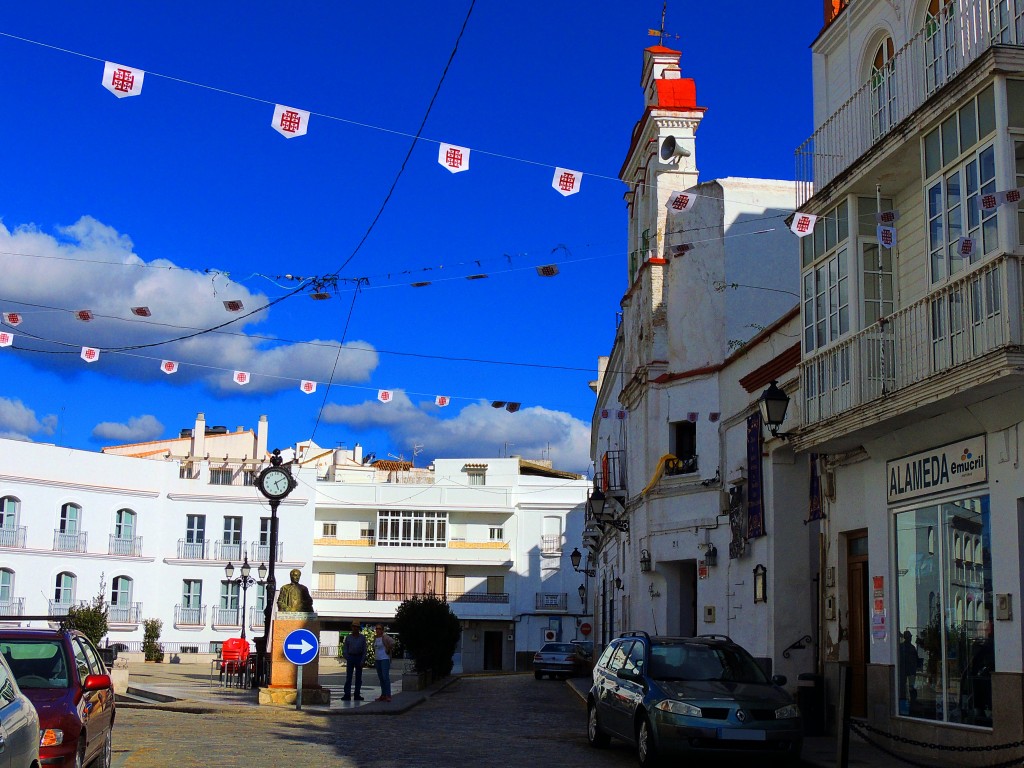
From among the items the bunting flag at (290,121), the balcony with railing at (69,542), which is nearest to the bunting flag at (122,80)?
the bunting flag at (290,121)

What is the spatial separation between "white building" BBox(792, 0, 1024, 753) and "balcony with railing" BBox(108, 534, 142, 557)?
41882 mm

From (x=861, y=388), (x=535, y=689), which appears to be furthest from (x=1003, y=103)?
(x=535, y=689)

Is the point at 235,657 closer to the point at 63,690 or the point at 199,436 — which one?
the point at 63,690

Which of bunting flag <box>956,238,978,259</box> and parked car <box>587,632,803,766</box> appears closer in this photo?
bunting flag <box>956,238,978,259</box>

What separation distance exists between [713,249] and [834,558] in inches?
408

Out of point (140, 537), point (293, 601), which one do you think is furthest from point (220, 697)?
point (140, 537)

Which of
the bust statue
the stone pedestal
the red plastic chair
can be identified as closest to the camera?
the stone pedestal

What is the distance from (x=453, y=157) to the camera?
15.5m

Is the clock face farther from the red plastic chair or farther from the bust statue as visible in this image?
the red plastic chair

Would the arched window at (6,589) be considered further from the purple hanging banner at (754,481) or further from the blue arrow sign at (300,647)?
the purple hanging banner at (754,481)

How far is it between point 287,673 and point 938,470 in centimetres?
1308

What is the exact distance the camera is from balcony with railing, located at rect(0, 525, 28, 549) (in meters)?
48.9

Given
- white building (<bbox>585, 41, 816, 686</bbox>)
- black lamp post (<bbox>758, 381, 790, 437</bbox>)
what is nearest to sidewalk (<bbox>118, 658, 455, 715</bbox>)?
white building (<bbox>585, 41, 816, 686</bbox>)

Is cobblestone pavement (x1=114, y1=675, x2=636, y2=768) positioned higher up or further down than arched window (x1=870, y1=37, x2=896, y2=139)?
further down
